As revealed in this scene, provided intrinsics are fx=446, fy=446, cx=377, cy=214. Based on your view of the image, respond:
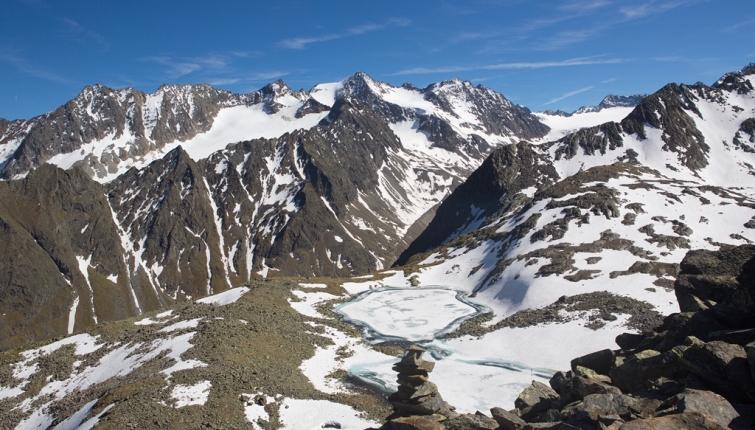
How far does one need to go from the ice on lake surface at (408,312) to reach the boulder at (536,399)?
34897 millimetres

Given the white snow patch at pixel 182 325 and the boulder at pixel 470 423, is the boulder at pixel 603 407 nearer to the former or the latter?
the boulder at pixel 470 423

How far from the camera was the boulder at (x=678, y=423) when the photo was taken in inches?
584

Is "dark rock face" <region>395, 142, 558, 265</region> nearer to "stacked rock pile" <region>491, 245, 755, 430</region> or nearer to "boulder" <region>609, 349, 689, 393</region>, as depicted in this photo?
"stacked rock pile" <region>491, 245, 755, 430</region>

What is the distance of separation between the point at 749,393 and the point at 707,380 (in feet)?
4.60

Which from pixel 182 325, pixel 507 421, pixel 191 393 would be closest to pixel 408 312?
pixel 182 325

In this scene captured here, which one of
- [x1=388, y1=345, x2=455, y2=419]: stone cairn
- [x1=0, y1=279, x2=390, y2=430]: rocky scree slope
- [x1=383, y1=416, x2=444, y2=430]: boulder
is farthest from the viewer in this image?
[x1=0, y1=279, x2=390, y2=430]: rocky scree slope

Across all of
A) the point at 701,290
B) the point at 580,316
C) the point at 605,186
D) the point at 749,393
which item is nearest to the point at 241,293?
the point at 580,316

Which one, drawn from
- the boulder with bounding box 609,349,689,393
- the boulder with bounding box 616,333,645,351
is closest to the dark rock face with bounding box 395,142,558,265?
the boulder with bounding box 616,333,645,351

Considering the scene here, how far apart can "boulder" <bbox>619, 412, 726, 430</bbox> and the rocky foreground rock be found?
3 centimetres

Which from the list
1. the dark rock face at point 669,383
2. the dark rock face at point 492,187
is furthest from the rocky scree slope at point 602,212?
the dark rock face at point 669,383

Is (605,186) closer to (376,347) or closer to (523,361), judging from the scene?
(523,361)

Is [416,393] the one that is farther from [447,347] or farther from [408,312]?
[408,312]

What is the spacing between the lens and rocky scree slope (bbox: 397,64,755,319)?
70.9 meters

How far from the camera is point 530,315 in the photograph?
62.6 metres
